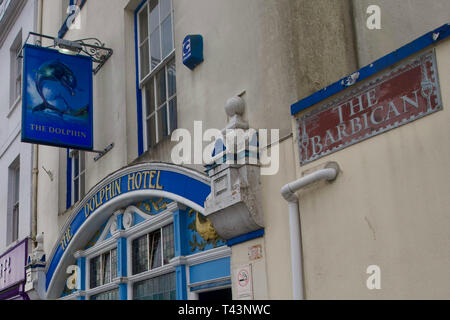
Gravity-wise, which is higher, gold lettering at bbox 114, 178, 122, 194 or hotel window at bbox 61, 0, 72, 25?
hotel window at bbox 61, 0, 72, 25

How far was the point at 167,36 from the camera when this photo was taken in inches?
389

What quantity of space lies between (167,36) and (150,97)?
1051 millimetres

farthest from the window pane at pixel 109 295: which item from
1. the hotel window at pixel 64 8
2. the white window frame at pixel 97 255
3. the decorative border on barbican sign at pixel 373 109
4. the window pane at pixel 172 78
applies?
the hotel window at pixel 64 8

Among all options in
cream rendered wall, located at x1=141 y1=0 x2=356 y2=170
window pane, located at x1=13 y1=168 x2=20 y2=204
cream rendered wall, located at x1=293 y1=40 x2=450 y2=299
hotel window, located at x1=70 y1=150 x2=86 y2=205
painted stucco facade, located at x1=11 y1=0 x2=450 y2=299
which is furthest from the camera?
window pane, located at x1=13 y1=168 x2=20 y2=204

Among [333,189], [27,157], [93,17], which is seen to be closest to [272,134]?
[333,189]

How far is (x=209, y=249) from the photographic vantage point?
26.7ft

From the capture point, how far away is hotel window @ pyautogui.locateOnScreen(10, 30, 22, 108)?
16.5 meters

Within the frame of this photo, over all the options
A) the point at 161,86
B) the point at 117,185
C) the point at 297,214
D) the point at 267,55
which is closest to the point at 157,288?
the point at 117,185

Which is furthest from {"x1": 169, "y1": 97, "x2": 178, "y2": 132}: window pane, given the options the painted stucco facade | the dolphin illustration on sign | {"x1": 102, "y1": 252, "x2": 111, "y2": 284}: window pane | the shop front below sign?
the shop front below sign

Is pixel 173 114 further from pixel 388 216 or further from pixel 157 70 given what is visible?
pixel 388 216

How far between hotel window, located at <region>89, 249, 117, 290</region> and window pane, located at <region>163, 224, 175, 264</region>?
1.73 metres

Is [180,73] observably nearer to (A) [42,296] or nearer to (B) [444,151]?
(B) [444,151]

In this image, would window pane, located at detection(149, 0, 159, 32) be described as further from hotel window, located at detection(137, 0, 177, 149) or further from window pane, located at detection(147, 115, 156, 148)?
window pane, located at detection(147, 115, 156, 148)
